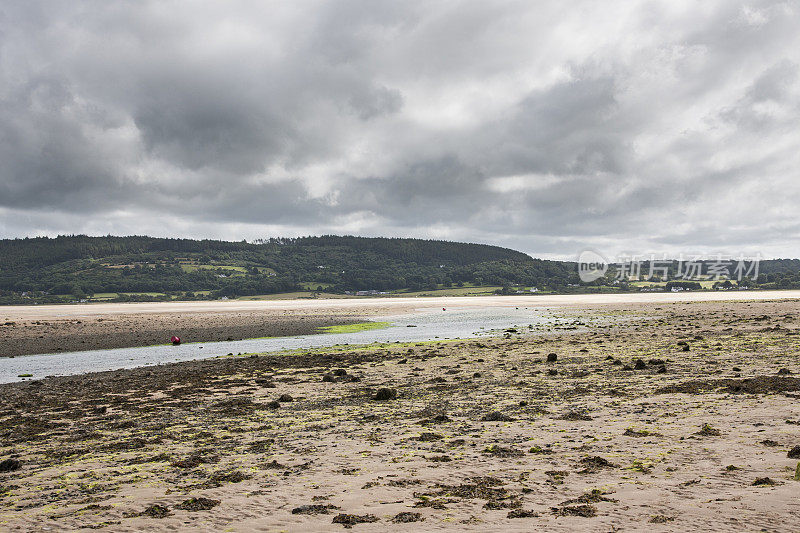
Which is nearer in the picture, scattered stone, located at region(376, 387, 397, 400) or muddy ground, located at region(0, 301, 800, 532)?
muddy ground, located at region(0, 301, 800, 532)

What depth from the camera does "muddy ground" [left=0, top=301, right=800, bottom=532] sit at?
766cm

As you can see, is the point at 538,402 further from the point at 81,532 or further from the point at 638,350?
the point at 638,350

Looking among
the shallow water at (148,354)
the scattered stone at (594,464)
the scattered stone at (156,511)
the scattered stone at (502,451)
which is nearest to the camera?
the scattered stone at (156,511)

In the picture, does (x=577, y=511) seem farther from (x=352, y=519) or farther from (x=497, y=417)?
(x=497, y=417)

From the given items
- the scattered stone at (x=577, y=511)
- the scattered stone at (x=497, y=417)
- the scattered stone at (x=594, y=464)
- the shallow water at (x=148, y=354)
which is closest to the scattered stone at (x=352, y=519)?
the scattered stone at (x=577, y=511)

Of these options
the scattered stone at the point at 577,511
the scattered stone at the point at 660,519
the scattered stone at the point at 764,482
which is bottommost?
the scattered stone at the point at 577,511

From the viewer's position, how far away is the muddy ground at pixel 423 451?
Answer: 7664 mm

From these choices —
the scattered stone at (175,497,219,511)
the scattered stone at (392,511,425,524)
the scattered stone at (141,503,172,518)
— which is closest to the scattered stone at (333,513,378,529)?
the scattered stone at (392,511,425,524)

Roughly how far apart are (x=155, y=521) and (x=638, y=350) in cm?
2595

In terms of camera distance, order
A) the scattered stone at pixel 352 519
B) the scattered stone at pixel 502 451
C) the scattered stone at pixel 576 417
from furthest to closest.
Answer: the scattered stone at pixel 576 417
the scattered stone at pixel 502 451
the scattered stone at pixel 352 519

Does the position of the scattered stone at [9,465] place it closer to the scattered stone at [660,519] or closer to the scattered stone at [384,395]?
the scattered stone at [384,395]

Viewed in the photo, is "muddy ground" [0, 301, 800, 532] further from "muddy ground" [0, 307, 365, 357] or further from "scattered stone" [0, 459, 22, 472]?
"muddy ground" [0, 307, 365, 357]

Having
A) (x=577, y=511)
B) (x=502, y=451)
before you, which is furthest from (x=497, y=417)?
(x=577, y=511)

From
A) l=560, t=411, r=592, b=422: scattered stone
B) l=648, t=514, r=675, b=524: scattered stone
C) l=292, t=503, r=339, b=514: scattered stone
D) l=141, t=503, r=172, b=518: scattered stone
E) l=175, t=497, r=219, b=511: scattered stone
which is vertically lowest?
l=141, t=503, r=172, b=518: scattered stone
